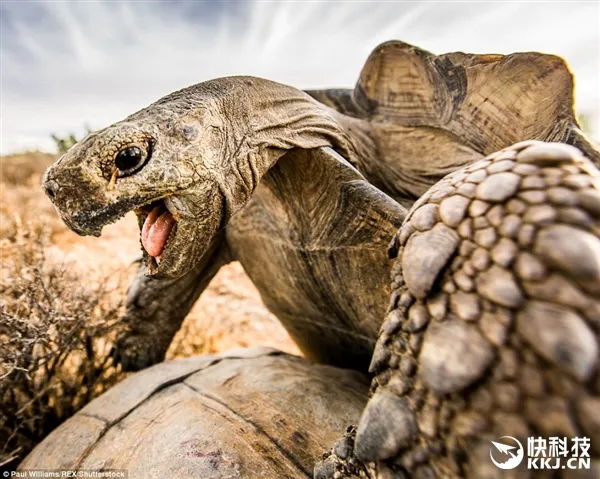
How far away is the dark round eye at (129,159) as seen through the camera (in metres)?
0.88

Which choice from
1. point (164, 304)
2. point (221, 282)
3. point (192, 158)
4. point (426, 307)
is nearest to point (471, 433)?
point (426, 307)

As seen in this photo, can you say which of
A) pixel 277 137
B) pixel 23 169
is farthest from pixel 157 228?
pixel 23 169

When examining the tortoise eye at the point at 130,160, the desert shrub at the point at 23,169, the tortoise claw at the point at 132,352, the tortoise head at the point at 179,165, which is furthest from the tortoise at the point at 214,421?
the desert shrub at the point at 23,169

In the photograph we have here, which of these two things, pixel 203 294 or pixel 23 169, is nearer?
pixel 203 294

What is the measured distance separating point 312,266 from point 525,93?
87 cm

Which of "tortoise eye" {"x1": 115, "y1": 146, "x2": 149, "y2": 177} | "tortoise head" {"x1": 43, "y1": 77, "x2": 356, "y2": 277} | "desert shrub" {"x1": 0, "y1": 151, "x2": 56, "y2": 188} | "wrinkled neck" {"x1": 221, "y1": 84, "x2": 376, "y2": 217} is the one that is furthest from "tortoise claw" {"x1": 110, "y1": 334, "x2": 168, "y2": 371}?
"desert shrub" {"x1": 0, "y1": 151, "x2": 56, "y2": 188}

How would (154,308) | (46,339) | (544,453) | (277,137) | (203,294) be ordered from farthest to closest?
(203,294) < (154,308) < (46,339) < (277,137) < (544,453)

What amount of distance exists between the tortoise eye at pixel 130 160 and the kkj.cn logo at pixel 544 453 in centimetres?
84

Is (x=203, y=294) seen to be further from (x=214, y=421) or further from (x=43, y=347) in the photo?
(x=214, y=421)

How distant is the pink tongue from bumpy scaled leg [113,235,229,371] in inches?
30.3

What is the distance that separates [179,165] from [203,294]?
313cm

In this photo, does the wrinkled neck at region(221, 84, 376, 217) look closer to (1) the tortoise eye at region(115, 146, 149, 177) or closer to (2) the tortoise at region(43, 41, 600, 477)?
(2) the tortoise at region(43, 41, 600, 477)

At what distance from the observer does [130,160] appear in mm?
892

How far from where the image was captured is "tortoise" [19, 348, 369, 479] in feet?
3.33
